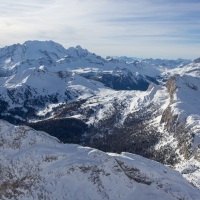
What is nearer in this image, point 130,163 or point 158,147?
point 130,163

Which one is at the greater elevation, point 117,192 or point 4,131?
point 4,131

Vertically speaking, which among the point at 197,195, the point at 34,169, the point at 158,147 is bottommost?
the point at 158,147

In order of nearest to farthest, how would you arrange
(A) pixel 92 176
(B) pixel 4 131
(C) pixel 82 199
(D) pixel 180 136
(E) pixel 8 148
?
(C) pixel 82 199
(A) pixel 92 176
(E) pixel 8 148
(B) pixel 4 131
(D) pixel 180 136

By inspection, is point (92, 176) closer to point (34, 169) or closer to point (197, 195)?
point (34, 169)

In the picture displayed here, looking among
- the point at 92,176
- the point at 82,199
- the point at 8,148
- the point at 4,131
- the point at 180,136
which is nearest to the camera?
the point at 82,199

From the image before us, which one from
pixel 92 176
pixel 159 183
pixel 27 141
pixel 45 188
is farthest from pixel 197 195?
pixel 27 141

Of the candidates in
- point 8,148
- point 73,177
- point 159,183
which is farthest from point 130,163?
point 8,148
